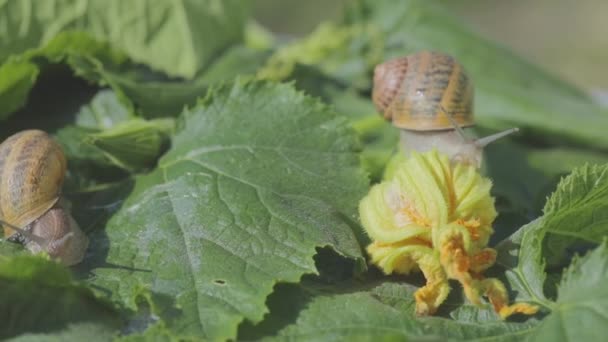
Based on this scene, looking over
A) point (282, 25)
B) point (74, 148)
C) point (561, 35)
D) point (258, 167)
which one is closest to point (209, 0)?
point (74, 148)

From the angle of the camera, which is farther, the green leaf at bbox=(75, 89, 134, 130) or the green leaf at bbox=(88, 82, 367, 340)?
the green leaf at bbox=(75, 89, 134, 130)

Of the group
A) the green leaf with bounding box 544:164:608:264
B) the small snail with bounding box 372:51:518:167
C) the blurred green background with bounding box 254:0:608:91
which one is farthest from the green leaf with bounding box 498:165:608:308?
the blurred green background with bounding box 254:0:608:91

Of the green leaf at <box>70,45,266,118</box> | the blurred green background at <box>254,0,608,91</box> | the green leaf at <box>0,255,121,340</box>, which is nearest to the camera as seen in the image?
the green leaf at <box>0,255,121,340</box>

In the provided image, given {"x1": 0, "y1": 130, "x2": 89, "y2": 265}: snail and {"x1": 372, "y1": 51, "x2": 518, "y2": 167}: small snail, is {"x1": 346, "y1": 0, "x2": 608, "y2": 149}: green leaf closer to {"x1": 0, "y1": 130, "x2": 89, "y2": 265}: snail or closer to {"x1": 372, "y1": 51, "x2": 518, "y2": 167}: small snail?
{"x1": 372, "y1": 51, "x2": 518, "y2": 167}: small snail

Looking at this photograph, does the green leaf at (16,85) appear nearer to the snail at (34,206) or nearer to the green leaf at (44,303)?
the snail at (34,206)

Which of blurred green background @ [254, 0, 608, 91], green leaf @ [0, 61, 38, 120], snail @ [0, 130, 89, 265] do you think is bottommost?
blurred green background @ [254, 0, 608, 91]

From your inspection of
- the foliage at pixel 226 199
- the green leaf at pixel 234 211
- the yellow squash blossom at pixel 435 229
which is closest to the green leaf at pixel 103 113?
the foliage at pixel 226 199

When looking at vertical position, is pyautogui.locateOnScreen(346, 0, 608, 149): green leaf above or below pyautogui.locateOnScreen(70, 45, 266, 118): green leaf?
below
